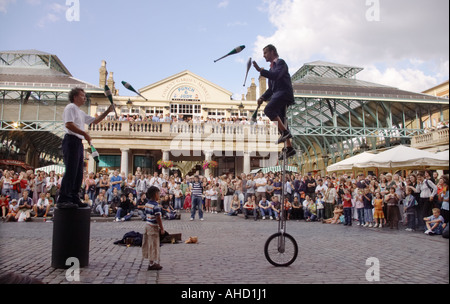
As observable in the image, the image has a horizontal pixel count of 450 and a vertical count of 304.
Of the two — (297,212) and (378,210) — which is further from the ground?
(378,210)

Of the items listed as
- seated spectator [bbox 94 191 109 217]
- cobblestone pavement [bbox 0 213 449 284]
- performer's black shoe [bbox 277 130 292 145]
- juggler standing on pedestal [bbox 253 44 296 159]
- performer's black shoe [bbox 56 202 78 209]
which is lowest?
cobblestone pavement [bbox 0 213 449 284]

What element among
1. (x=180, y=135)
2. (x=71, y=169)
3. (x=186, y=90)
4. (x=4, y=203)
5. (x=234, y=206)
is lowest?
(x=234, y=206)

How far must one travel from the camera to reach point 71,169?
5.00 m

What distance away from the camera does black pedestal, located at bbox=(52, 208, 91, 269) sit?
4.66 meters

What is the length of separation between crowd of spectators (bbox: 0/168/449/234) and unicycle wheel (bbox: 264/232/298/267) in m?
6.08

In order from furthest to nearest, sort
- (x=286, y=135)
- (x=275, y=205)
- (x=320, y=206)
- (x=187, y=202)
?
1. (x=187, y=202)
2. (x=275, y=205)
3. (x=320, y=206)
4. (x=286, y=135)

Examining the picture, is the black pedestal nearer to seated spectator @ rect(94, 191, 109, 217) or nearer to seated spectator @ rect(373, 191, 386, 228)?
seated spectator @ rect(94, 191, 109, 217)

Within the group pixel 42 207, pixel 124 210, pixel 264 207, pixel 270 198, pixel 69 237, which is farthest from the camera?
pixel 270 198

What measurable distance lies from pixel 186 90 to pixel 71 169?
90.4ft

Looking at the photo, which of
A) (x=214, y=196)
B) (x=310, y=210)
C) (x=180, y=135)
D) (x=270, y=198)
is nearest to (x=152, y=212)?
(x=310, y=210)

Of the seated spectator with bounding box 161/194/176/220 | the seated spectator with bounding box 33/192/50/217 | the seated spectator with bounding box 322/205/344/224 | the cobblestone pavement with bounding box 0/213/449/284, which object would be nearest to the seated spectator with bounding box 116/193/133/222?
the seated spectator with bounding box 161/194/176/220

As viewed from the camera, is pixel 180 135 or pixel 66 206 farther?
pixel 180 135

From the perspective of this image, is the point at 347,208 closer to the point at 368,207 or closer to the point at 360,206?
the point at 360,206
